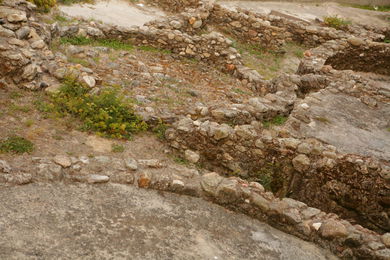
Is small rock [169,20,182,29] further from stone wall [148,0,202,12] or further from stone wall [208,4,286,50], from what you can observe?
stone wall [148,0,202,12]

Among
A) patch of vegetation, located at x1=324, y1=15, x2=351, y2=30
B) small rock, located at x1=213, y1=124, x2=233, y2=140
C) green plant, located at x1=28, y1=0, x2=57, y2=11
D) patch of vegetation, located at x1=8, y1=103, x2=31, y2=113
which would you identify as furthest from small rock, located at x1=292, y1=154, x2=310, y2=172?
patch of vegetation, located at x1=324, y1=15, x2=351, y2=30

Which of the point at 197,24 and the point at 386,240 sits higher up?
the point at 197,24

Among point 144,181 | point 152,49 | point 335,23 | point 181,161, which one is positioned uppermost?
point 335,23

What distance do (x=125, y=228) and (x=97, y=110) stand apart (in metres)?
2.58

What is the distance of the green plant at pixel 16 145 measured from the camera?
4.80 meters

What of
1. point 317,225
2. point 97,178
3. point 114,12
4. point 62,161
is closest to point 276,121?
point 317,225

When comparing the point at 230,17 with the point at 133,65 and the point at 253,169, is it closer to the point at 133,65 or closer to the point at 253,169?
the point at 133,65

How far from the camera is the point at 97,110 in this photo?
616 cm

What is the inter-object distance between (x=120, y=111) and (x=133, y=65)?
2442mm

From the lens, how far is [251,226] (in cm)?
459

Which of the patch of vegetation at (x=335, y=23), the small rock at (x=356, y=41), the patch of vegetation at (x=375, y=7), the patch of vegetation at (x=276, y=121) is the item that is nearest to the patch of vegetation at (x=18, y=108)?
the patch of vegetation at (x=276, y=121)

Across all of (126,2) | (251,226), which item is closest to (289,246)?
(251,226)

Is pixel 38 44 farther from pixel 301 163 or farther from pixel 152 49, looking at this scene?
pixel 301 163

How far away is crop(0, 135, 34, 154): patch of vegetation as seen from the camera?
479cm
